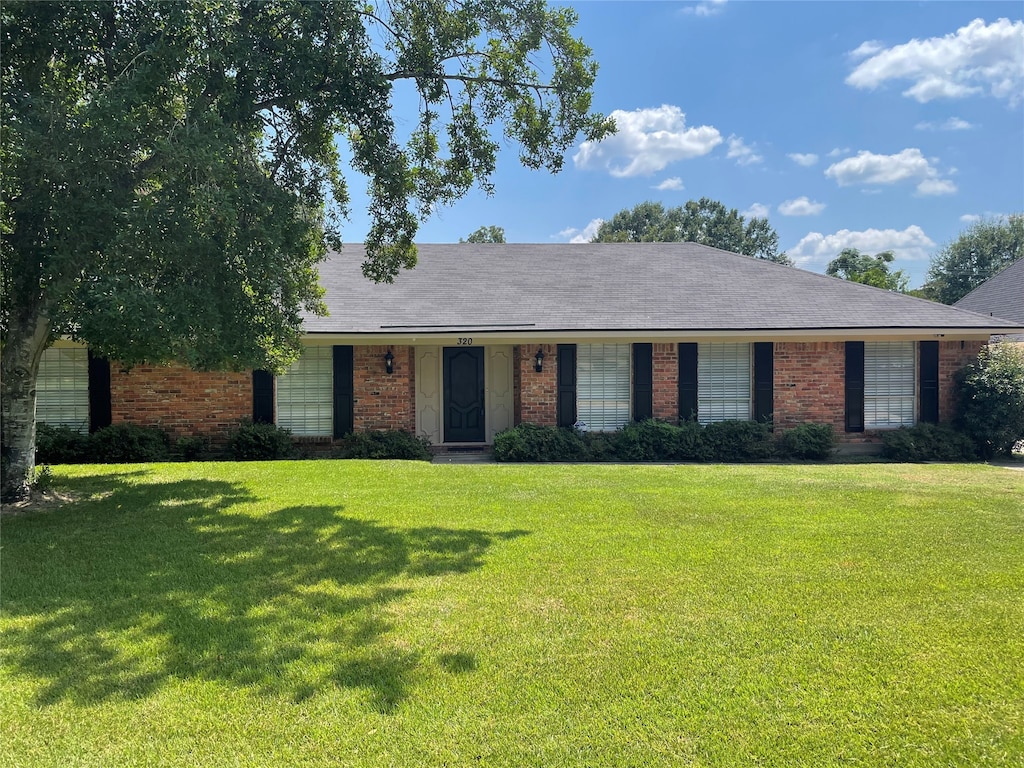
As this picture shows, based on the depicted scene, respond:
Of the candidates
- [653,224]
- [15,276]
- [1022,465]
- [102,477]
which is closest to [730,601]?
[15,276]

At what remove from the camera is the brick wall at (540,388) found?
508 inches

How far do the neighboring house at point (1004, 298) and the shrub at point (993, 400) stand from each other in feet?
31.0

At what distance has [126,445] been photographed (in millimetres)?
11531

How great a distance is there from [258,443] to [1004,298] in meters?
24.8

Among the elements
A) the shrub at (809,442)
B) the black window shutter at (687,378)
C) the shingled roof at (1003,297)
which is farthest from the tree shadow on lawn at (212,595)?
the shingled roof at (1003,297)

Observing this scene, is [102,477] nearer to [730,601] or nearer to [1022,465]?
[730,601]

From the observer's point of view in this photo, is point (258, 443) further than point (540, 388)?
No

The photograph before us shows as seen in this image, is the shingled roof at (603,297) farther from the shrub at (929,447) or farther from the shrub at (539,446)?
the shrub at (929,447)

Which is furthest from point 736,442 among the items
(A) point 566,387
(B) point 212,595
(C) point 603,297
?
(B) point 212,595

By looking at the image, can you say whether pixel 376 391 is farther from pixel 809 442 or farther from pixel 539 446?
pixel 809 442

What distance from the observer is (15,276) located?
6688 millimetres

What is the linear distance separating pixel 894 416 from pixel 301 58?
1279cm

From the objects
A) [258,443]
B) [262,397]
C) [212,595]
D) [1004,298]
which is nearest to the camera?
[212,595]

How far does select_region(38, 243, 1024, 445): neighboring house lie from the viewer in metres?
12.2
